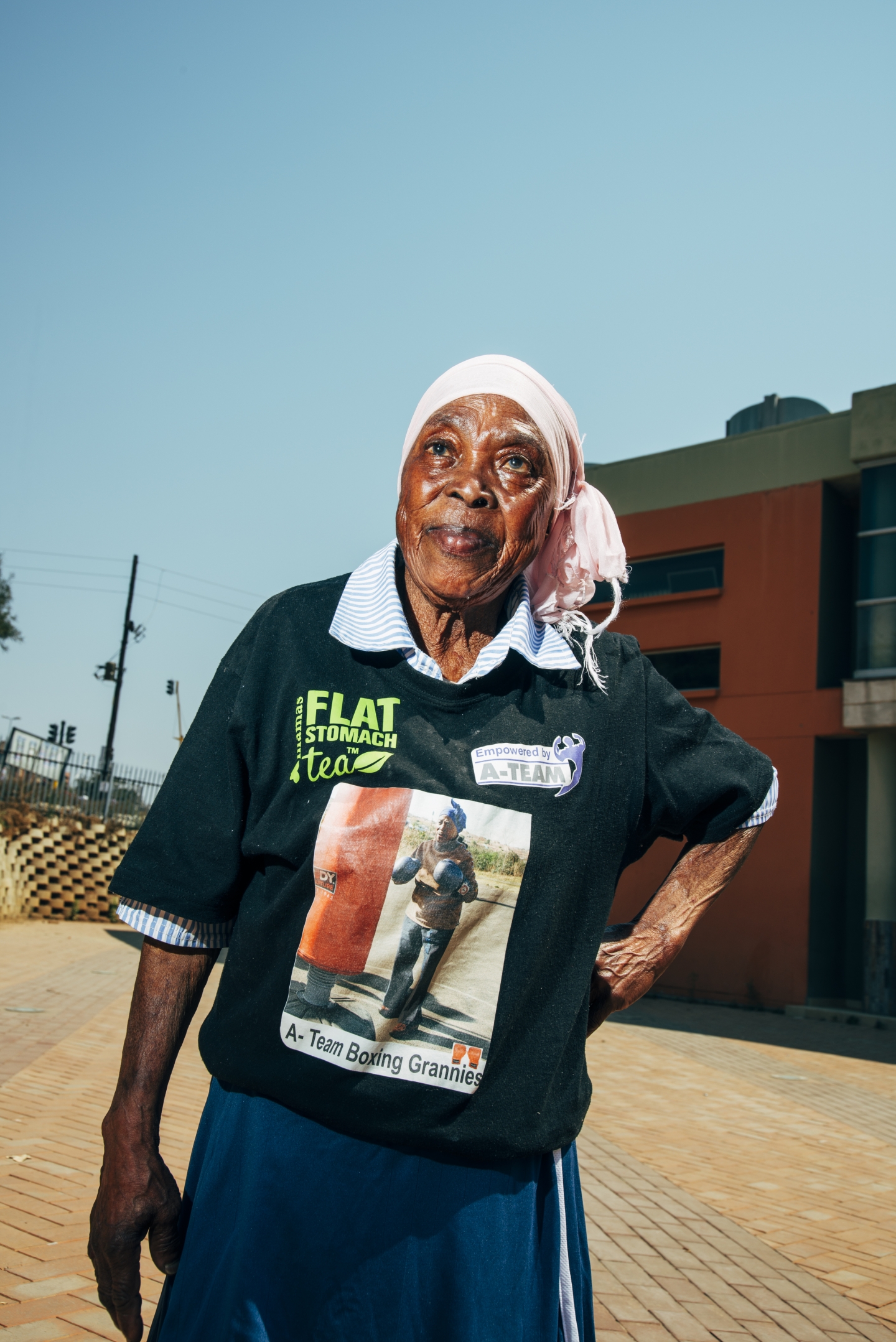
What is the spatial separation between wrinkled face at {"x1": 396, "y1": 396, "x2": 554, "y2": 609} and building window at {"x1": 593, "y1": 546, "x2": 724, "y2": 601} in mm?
17037

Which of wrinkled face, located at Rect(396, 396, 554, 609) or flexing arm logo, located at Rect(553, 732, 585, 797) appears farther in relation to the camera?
wrinkled face, located at Rect(396, 396, 554, 609)

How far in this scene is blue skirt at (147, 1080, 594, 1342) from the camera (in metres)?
1.45

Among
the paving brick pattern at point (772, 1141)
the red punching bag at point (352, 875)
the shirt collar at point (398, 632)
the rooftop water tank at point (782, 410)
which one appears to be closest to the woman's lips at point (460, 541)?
the shirt collar at point (398, 632)

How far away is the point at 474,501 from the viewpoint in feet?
5.94

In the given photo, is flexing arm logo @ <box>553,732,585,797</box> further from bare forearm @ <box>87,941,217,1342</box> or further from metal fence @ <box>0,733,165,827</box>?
metal fence @ <box>0,733,165,827</box>

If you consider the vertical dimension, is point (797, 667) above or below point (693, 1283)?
above

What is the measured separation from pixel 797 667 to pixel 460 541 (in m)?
16.6

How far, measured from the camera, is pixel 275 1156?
4.91 ft

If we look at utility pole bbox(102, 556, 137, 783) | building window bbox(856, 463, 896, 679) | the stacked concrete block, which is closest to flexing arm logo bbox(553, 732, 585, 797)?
building window bbox(856, 463, 896, 679)

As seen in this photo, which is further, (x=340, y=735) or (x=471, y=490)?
(x=471, y=490)

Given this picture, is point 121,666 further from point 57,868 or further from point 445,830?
point 445,830

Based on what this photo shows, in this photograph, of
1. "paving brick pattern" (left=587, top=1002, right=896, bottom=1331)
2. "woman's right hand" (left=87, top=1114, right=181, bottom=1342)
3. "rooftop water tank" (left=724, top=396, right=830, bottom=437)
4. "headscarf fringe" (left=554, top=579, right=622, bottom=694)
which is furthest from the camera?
"rooftop water tank" (left=724, top=396, right=830, bottom=437)

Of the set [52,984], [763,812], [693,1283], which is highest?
[763,812]

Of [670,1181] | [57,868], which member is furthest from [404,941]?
[57,868]
